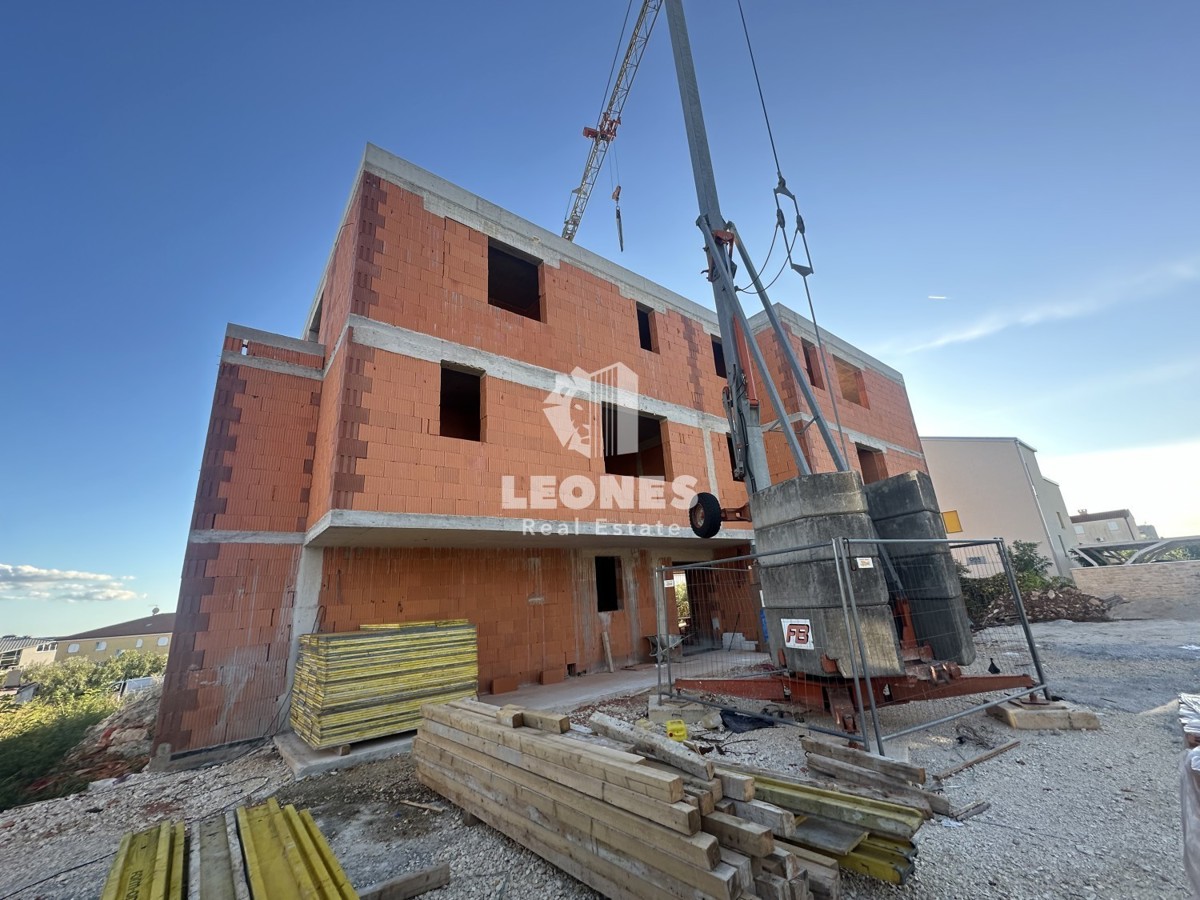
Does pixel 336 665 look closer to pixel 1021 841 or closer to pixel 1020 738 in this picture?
pixel 1021 841

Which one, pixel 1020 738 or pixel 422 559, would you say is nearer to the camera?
pixel 1020 738

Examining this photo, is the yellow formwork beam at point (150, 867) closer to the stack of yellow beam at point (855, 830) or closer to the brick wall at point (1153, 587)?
the stack of yellow beam at point (855, 830)

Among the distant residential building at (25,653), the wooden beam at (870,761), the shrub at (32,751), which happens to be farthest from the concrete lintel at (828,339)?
the distant residential building at (25,653)

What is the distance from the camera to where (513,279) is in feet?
43.9

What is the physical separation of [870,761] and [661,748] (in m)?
2.18

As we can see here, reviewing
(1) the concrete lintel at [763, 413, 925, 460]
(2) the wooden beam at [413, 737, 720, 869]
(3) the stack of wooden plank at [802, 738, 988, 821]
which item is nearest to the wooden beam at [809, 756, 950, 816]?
(3) the stack of wooden plank at [802, 738, 988, 821]

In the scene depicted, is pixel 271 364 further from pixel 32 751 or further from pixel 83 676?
pixel 83 676

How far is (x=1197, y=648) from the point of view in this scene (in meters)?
9.39

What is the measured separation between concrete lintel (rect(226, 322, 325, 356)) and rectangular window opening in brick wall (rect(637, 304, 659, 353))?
7750mm

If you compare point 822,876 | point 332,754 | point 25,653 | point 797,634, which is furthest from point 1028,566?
point 25,653

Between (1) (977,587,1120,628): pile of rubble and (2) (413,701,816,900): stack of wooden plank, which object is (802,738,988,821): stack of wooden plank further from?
(1) (977,587,1120,628): pile of rubble

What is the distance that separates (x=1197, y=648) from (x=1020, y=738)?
7930mm

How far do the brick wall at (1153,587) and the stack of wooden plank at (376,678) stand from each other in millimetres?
19885

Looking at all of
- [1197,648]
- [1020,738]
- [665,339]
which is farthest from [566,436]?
[1197,648]
